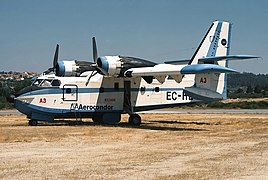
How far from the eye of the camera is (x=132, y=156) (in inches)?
527

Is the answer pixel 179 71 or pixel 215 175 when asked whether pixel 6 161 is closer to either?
pixel 215 175

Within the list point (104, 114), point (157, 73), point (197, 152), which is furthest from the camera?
point (104, 114)

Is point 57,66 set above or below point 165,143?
above

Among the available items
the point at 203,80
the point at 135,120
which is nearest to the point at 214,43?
the point at 203,80

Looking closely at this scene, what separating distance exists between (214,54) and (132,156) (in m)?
16.7

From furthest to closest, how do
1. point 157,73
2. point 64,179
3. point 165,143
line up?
point 157,73, point 165,143, point 64,179

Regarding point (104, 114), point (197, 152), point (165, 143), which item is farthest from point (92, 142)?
point (104, 114)

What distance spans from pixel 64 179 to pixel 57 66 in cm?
A: 1878

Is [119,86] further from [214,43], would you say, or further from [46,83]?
[214,43]

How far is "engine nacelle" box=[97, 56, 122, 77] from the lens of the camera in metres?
24.9

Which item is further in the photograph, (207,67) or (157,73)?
(157,73)

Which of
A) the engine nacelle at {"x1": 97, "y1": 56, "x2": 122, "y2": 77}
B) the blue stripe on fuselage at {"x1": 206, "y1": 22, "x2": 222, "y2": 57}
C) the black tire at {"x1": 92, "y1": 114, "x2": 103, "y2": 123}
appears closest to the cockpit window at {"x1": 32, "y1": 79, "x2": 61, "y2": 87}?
the engine nacelle at {"x1": 97, "y1": 56, "x2": 122, "y2": 77}

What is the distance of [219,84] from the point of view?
1124 inches

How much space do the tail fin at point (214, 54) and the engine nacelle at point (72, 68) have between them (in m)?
6.42
